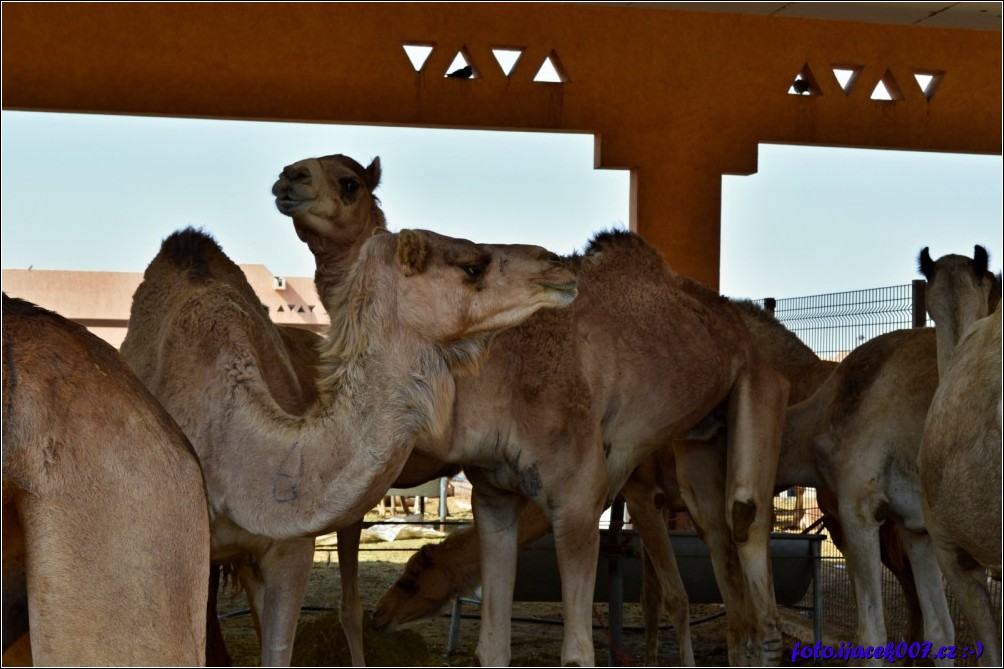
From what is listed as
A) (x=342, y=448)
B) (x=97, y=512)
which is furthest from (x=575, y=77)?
(x=97, y=512)

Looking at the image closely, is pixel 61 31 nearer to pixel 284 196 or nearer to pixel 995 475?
pixel 284 196

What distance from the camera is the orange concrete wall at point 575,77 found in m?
9.67

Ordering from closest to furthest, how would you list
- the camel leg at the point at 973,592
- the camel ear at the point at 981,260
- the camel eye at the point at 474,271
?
1. the camel leg at the point at 973,592
2. the camel eye at the point at 474,271
3. the camel ear at the point at 981,260

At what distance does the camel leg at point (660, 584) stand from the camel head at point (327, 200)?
2.38m

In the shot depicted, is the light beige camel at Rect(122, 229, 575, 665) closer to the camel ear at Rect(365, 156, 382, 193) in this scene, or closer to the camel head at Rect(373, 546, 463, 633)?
the camel ear at Rect(365, 156, 382, 193)

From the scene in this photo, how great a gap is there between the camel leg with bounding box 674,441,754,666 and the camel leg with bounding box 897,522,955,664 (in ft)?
2.88

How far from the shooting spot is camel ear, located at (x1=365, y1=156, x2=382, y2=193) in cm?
633

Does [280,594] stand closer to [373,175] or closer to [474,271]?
[474,271]

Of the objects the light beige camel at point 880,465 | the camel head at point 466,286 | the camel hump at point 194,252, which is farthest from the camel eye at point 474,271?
the light beige camel at point 880,465

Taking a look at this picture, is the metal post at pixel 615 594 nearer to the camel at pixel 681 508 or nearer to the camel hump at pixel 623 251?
the camel at pixel 681 508

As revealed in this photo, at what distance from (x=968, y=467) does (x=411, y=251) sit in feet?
6.05

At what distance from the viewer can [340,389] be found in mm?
4133

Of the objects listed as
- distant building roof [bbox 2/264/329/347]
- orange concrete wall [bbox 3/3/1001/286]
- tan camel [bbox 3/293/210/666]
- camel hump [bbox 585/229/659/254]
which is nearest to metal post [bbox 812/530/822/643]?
camel hump [bbox 585/229/659/254]

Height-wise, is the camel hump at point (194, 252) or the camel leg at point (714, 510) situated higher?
the camel hump at point (194, 252)
